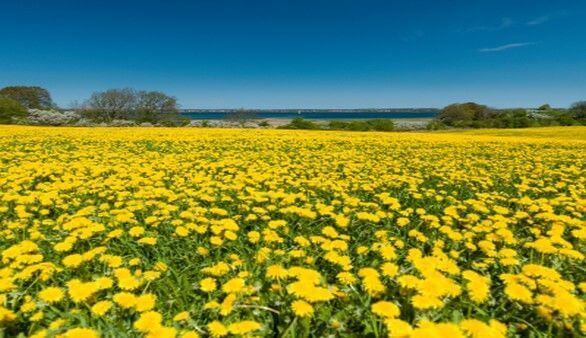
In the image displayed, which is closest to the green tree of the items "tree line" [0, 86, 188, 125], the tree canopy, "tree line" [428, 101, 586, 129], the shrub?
"tree line" [0, 86, 188, 125]

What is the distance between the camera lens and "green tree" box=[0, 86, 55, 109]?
7412 cm

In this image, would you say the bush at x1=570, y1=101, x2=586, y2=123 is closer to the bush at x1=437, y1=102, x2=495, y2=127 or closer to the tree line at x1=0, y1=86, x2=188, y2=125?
the bush at x1=437, y1=102, x2=495, y2=127

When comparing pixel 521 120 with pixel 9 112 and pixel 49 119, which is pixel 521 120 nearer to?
pixel 49 119

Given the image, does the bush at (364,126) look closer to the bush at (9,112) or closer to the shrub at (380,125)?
the shrub at (380,125)

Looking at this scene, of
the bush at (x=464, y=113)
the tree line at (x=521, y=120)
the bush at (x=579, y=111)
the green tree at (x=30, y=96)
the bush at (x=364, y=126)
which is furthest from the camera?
the bush at (x=464, y=113)

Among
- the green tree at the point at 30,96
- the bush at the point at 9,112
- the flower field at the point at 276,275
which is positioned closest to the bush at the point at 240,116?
the bush at the point at 9,112

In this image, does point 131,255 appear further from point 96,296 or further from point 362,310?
point 362,310

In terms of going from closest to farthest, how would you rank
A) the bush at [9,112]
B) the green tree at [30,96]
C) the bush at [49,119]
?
the bush at [9,112], the bush at [49,119], the green tree at [30,96]

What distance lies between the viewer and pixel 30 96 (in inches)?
3000

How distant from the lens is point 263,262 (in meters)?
3.45

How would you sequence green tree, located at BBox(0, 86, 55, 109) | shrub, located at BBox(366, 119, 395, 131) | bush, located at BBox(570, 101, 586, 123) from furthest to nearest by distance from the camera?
green tree, located at BBox(0, 86, 55, 109) < bush, located at BBox(570, 101, 586, 123) < shrub, located at BBox(366, 119, 395, 131)

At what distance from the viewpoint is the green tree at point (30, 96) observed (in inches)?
2918

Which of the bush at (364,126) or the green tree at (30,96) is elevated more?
the green tree at (30,96)

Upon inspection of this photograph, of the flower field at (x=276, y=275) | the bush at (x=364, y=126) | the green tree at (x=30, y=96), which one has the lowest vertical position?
the flower field at (x=276, y=275)
